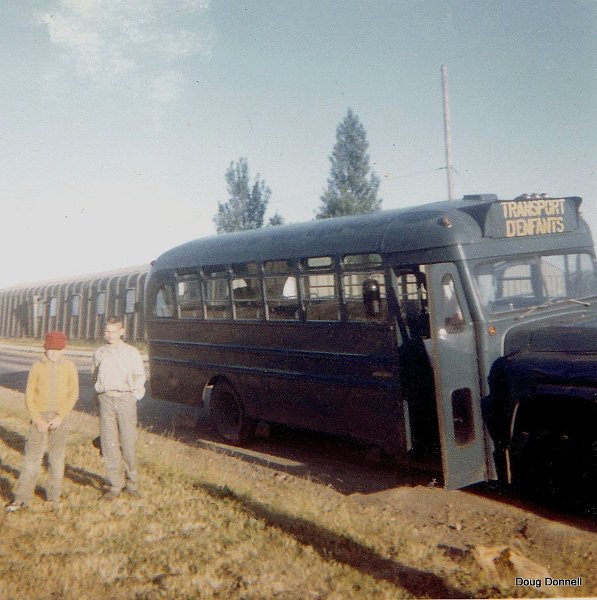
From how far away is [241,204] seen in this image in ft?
147

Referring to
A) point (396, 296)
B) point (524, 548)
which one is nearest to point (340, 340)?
point (396, 296)

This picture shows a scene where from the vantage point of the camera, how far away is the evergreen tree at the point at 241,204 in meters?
43.8

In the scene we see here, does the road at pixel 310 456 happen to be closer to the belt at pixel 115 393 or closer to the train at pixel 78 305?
the belt at pixel 115 393

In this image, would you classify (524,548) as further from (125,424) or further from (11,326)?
(11,326)

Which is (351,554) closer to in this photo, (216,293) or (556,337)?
(556,337)

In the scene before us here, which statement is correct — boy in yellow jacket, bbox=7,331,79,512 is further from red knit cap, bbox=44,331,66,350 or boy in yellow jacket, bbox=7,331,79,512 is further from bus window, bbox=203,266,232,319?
bus window, bbox=203,266,232,319

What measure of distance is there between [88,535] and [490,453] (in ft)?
11.5

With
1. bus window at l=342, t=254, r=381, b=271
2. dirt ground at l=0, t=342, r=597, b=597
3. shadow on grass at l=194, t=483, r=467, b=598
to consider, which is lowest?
dirt ground at l=0, t=342, r=597, b=597

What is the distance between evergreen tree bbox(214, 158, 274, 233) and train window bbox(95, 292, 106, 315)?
1214 cm

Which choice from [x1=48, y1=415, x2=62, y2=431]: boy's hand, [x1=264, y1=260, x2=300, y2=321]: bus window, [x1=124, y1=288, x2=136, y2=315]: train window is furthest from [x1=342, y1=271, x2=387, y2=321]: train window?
[x1=124, y1=288, x2=136, y2=315]: train window

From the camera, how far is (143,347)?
27422 millimetres

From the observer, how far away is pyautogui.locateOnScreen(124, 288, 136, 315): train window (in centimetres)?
3005

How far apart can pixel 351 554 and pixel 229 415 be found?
15.8ft

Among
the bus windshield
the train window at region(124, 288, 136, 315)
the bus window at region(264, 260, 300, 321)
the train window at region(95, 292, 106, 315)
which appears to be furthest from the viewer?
the train window at region(95, 292, 106, 315)
